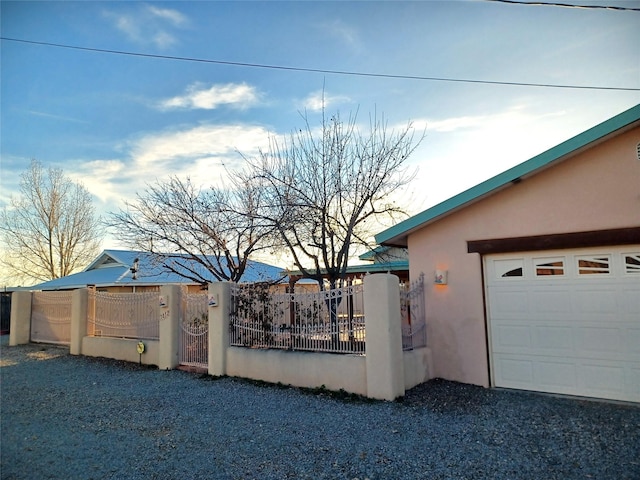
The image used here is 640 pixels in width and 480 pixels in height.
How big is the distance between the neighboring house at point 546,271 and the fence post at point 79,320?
10.1 m

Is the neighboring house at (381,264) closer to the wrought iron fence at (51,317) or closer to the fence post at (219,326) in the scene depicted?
the fence post at (219,326)

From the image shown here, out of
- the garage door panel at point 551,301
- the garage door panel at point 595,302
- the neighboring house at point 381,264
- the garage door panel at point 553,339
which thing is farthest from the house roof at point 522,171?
the neighboring house at point 381,264

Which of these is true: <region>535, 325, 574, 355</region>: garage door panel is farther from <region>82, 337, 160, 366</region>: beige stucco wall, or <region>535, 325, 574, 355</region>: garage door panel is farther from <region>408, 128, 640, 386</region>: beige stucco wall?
<region>82, 337, 160, 366</region>: beige stucco wall

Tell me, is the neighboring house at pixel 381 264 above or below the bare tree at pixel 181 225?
below

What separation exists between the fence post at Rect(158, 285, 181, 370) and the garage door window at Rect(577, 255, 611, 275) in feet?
27.7

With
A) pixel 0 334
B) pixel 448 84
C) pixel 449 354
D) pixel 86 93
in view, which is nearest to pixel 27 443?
pixel 449 354

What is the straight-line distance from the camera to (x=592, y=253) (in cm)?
687

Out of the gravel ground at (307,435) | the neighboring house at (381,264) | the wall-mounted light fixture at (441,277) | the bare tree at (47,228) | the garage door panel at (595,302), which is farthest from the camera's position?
the bare tree at (47,228)

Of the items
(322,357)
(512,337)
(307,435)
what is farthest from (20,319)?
(512,337)

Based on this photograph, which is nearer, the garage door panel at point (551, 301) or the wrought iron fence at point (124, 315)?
the garage door panel at point (551, 301)

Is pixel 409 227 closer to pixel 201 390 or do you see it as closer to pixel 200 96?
pixel 201 390

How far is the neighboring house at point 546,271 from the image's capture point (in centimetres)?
656

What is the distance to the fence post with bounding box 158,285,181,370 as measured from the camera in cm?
1022

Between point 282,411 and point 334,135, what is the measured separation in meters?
6.81
